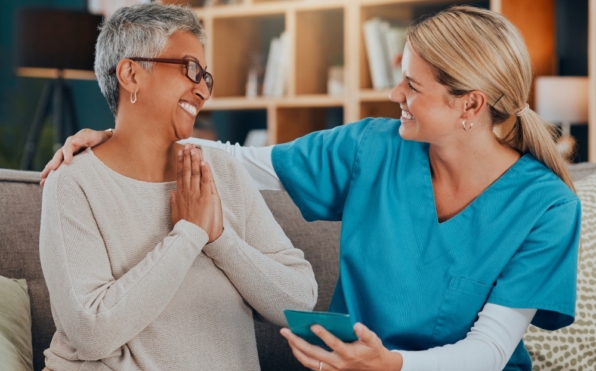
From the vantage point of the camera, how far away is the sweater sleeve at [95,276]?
1.13 m

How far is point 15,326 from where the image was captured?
1383 mm

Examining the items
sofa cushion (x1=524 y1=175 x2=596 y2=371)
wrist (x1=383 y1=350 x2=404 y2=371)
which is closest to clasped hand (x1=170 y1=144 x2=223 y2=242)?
wrist (x1=383 y1=350 x2=404 y2=371)

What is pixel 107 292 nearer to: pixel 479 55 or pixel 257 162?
pixel 257 162

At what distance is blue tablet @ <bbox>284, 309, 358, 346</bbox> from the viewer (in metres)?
1.03

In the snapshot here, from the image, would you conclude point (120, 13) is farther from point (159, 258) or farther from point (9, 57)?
point (9, 57)

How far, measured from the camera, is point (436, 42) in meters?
1.34

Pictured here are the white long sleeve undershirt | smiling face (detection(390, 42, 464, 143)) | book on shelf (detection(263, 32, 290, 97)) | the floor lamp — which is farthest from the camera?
book on shelf (detection(263, 32, 290, 97))

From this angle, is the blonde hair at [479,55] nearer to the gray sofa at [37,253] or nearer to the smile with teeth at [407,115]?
the smile with teeth at [407,115]

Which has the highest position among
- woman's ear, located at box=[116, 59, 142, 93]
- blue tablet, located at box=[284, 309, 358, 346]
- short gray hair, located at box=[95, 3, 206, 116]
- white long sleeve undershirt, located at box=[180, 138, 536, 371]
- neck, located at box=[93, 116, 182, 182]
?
short gray hair, located at box=[95, 3, 206, 116]

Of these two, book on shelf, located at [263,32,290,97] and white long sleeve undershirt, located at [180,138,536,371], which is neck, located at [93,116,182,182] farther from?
book on shelf, located at [263,32,290,97]

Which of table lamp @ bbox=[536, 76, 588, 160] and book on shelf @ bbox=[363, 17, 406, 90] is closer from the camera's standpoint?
table lamp @ bbox=[536, 76, 588, 160]

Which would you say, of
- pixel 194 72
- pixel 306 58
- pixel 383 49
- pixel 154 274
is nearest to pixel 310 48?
pixel 306 58

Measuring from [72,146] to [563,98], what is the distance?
2.44m

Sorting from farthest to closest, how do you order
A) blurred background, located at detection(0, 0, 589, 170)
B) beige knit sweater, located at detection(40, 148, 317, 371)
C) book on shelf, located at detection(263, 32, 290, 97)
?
book on shelf, located at detection(263, 32, 290, 97)
blurred background, located at detection(0, 0, 589, 170)
beige knit sweater, located at detection(40, 148, 317, 371)
